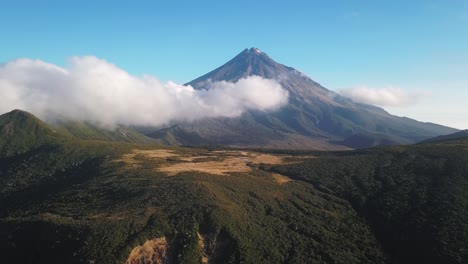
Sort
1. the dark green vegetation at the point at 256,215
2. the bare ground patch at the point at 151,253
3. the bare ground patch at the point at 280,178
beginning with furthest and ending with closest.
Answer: the bare ground patch at the point at 280,178
the dark green vegetation at the point at 256,215
the bare ground patch at the point at 151,253

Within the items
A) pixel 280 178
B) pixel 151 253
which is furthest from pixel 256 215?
pixel 280 178

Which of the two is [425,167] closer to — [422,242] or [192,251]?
[422,242]

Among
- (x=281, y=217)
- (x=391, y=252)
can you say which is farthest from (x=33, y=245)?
(x=391, y=252)

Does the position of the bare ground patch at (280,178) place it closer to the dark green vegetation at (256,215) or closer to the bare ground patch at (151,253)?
the dark green vegetation at (256,215)

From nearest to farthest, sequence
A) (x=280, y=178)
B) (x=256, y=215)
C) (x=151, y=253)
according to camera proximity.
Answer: (x=151, y=253) → (x=256, y=215) → (x=280, y=178)

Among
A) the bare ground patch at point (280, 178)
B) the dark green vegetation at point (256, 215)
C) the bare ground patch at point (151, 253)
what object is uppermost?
the bare ground patch at point (280, 178)

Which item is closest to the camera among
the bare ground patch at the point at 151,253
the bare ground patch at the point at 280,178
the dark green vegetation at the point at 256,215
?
the bare ground patch at the point at 151,253

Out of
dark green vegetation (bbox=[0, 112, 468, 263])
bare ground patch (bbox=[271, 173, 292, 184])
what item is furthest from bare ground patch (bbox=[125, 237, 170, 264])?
bare ground patch (bbox=[271, 173, 292, 184])

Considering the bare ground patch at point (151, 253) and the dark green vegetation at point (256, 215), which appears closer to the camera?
the bare ground patch at point (151, 253)

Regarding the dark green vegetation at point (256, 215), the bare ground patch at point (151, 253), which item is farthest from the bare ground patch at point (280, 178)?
the bare ground patch at point (151, 253)

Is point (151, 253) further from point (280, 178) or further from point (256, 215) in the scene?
point (280, 178)
